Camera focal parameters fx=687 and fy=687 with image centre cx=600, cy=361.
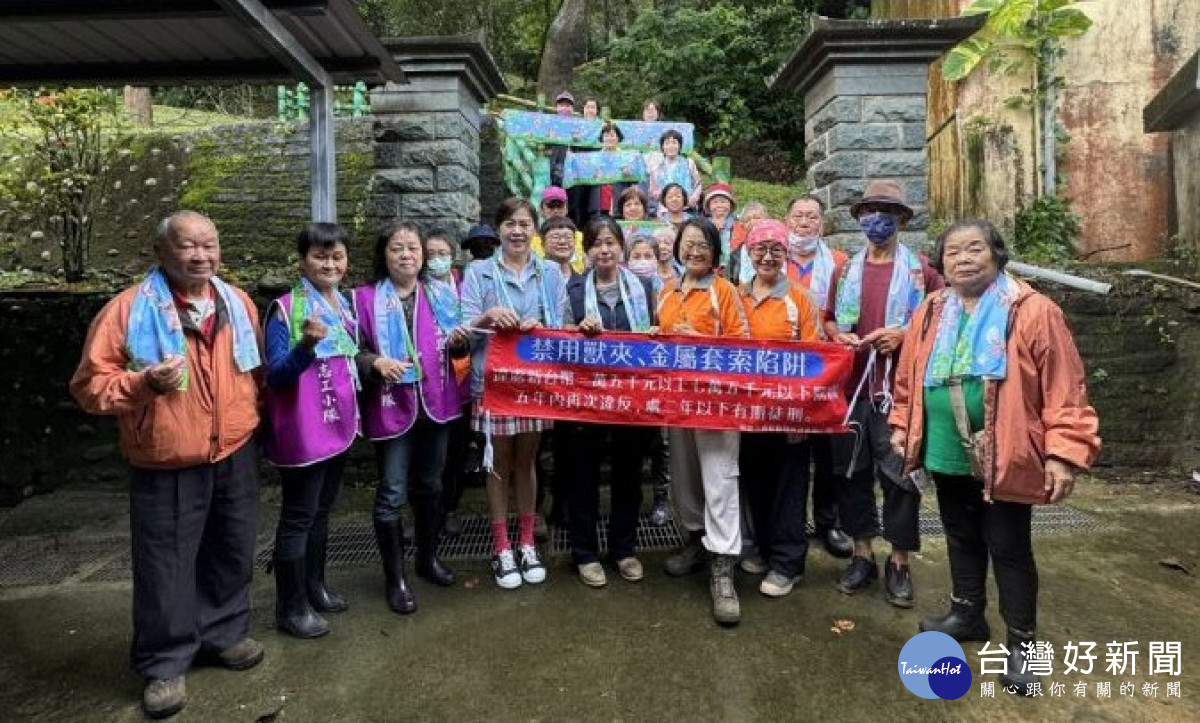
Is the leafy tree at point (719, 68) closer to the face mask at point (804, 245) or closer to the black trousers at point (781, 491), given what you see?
the face mask at point (804, 245)

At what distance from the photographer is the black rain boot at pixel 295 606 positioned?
10.1 ft

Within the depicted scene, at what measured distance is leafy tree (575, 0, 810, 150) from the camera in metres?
12.9

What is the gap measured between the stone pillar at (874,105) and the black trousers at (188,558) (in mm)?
4663

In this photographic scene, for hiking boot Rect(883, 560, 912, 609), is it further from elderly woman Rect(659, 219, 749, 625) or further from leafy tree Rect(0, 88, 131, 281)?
leafy tree Rect(0, 88, 131, 281)

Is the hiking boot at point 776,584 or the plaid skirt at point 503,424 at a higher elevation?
the plaid skirt at point 503,424

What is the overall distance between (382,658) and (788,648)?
174cm

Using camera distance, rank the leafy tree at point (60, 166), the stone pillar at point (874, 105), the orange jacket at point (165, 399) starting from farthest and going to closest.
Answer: the leafy tree at point (60, 166) → the stone pillar at point (874, 105) → the orange jacket at point (165, 399)

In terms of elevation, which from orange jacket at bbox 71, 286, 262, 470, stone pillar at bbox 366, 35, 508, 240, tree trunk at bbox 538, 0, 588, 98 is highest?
tree trunk at bbox 538, 0, 588, 98

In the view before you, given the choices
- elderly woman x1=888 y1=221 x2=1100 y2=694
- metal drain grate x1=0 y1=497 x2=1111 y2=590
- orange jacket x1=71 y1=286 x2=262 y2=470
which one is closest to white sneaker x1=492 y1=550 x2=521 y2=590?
metal drain grate x1=0 y1=497 x2=1111 y2=590

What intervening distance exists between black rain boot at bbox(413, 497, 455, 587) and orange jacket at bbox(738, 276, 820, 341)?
188cm

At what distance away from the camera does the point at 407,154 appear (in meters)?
5.40

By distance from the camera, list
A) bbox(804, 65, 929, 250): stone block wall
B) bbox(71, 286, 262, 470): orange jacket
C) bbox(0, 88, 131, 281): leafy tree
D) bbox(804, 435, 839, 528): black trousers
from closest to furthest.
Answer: bbox(71, 286, 262, 470): orange jacket → bbox(804, 435, 839, 528): black trousers → bbox(804, 65, 929, 250): stone block wall → bbox(0, 88, 131, 281): leafy tree

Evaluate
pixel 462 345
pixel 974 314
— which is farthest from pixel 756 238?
pixel 462 345

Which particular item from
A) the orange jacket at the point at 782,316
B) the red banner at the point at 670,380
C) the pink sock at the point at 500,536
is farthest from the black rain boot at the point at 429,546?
the orange jacket at the point at 782,316
